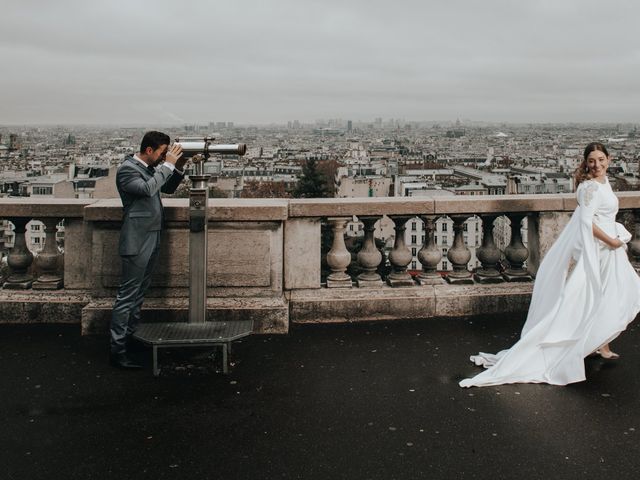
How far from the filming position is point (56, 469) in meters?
3.36

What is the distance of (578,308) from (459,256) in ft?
5.88

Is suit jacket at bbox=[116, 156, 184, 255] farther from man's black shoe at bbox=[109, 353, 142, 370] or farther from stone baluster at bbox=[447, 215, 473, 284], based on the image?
stone baluster at bbox=[447, 215, 473, 284]

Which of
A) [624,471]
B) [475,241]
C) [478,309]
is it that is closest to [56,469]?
[624,471]

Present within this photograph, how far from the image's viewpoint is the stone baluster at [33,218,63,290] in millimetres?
6012

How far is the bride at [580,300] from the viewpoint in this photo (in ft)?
14.9

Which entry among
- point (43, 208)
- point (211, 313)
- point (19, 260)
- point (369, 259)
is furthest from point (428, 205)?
point (19, 260)

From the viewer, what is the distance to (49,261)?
19.9 ft

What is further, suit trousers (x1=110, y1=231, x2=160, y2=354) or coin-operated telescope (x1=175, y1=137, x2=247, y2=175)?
coin-operated telescope (x1=175, y1=137, x2=247, y2=175)

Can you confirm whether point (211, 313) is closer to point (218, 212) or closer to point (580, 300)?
point (218, 212)

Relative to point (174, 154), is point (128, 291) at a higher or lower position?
lower

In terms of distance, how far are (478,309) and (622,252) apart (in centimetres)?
A: 156

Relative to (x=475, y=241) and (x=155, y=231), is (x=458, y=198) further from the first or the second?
(x=475, y=241)

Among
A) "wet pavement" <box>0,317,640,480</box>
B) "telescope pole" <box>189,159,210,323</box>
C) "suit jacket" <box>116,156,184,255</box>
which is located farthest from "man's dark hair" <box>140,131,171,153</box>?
"wet pavement" <box>0,317,640,480</box>

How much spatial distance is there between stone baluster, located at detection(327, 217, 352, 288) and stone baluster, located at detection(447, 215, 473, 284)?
0.99 metres
